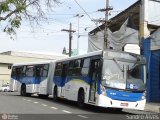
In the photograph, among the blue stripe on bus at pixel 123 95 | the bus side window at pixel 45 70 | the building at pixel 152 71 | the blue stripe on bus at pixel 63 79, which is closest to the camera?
the blue stripe on bus at pixel 123 95

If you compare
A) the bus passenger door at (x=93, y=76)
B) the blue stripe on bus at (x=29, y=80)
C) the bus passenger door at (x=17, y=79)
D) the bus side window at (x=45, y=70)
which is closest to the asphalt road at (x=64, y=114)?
the bus passenger door at (x=93, y=76)

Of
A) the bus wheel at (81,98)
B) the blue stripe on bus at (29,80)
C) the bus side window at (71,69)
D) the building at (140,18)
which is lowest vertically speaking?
the bus wheel at (81,98)

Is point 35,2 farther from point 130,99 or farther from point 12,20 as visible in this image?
point 130,99

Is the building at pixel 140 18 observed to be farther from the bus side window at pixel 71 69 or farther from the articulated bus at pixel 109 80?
the articulated bus at pixel 109 80

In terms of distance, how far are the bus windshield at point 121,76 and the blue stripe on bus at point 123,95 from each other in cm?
23

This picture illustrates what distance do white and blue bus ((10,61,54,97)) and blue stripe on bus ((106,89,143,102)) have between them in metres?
11.3

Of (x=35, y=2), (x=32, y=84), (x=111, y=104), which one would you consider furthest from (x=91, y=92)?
(x=32, y=84)

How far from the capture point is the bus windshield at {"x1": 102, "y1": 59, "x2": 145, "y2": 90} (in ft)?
65.2

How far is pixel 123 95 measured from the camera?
1994cm

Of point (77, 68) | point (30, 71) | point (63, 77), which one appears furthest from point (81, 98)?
point (30, 71)

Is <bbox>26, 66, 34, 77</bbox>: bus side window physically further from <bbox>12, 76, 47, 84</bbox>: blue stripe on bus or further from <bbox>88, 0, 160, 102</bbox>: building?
<bbox>88, 0, 160, 102</bbox>: building

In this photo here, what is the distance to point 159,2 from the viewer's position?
109 feet

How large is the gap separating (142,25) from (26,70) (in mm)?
10075

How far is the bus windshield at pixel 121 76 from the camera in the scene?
19.9m
